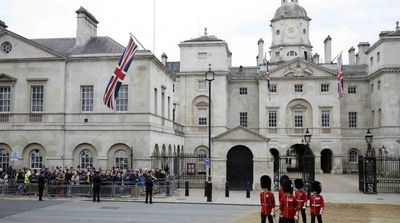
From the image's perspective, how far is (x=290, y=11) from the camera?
70.2 meters

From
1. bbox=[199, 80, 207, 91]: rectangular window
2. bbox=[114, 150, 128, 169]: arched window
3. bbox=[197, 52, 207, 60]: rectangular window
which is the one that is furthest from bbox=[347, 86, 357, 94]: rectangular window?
bbox=[114, 150, 128, 169]: arched window

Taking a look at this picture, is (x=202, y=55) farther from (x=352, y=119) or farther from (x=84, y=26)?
(x=84, y=26)

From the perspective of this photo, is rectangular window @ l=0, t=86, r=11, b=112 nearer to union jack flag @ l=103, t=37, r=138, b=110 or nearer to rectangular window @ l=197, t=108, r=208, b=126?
union jack flag @ l=103, t=37, r=138, b=110

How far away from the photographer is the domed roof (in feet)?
229

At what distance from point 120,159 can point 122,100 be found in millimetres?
4176

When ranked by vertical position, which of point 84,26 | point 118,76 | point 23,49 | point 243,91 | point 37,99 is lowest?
point 37,99

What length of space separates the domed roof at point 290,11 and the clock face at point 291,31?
149 centimetres

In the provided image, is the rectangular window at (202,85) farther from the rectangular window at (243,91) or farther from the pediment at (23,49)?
the pediment at (23,49)

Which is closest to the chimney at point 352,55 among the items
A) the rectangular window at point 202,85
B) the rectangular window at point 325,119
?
the rectangular window at point 325,119

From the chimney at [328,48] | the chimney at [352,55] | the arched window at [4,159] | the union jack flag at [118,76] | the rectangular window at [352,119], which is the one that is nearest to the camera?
the union jack flag at [118,76]

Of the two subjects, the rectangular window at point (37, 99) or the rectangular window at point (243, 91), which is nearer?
the rectangular window at point (37, 99)

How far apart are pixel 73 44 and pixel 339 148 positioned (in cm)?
3419

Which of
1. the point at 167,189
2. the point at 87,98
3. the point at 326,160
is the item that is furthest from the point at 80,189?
the point at 326,160

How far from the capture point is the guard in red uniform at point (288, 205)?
42.1 feet
